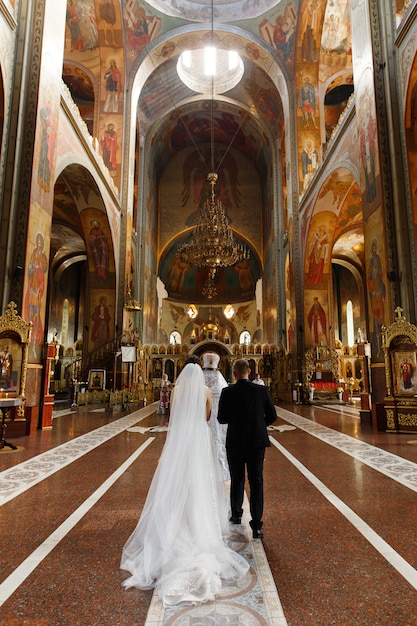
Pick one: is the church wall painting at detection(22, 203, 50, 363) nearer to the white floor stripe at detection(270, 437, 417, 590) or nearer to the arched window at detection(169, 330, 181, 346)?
the white floor stripe at detection(270, 437, 417, 590)

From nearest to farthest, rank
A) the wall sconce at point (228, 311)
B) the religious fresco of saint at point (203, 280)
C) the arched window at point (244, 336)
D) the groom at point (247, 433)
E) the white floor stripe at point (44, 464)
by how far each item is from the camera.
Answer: the groom at point (247, 433) < the white floor stripe at point (44, 464) < the religious fresco of saint at point (203, 280) < the arched window at point (244, 336) < the wall sconce at point (228, 311)

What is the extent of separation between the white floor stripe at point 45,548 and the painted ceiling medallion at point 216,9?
20.8 meters

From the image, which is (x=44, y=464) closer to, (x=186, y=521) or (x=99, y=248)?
(x=186, y=521)

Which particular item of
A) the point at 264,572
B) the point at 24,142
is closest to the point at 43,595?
the point at 264,572

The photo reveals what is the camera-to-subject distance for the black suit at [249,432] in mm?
2961

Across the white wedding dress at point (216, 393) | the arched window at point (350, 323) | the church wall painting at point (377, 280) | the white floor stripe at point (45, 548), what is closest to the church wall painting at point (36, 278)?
the white floor stripe at point (45, 548)

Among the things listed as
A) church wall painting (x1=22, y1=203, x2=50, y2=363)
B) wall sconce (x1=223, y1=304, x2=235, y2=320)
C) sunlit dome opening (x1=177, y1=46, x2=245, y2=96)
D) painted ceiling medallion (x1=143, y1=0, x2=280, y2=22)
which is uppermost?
sunlit dome opening (x1=177, y1=46, x2=245, y2=96)

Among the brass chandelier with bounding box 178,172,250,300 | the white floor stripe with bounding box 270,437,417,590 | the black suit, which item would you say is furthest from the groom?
the brass chandelier with bounding box 178,172,250,300

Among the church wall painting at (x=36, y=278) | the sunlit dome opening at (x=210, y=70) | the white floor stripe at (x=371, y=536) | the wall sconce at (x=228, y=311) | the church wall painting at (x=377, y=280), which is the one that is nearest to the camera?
the white floor stripe at (x=371, y=536)

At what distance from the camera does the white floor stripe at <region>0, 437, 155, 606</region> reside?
220 cm

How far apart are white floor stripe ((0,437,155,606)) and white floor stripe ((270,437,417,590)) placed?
7.23 feet

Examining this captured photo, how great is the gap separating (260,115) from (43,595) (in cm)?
2572

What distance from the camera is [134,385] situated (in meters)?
18.1

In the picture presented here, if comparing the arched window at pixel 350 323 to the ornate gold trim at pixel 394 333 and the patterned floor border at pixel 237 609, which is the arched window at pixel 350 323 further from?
the patterned floor border at pixel 237 609
